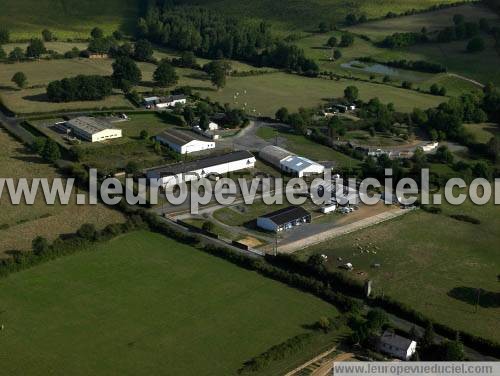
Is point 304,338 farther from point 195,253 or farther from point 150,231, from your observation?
point 150,231

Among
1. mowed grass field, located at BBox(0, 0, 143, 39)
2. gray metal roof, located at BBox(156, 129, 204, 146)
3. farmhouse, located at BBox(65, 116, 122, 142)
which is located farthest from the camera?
mowed grass field, located at BBox(0, 0, 143, 39)

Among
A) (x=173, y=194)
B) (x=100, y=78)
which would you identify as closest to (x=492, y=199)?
(x=173, y=194)

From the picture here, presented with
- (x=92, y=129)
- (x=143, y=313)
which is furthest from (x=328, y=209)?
(x=92, y=129)

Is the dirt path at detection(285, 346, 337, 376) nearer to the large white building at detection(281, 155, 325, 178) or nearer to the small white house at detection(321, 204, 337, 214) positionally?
the small white house at detection(321, 204, 337, 214)

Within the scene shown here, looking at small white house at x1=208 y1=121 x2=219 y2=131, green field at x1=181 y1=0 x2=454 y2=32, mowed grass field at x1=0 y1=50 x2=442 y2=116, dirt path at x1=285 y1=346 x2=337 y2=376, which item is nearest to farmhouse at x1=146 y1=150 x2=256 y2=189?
small white house at x1=208 y1=121 x2=219 y2=131

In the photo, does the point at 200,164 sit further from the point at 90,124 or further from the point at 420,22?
the point at 420,22

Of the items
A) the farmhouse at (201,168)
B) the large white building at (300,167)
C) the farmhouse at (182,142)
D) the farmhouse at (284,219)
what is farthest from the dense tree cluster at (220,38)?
the farmhouse at (284,219)
